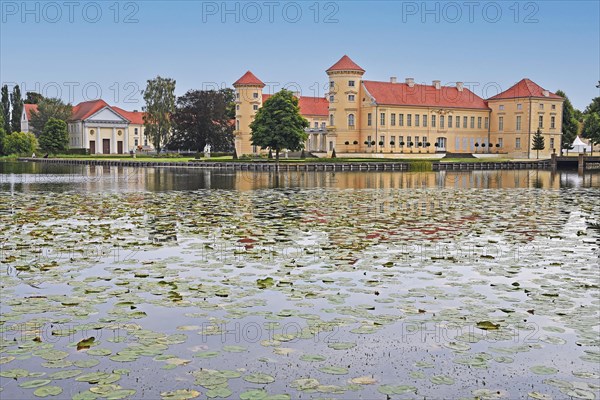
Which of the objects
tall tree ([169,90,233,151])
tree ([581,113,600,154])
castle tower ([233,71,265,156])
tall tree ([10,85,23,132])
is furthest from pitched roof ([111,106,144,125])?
tree ([581,113,600,154])

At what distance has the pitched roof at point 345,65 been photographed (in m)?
88.3

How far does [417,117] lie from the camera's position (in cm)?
9331

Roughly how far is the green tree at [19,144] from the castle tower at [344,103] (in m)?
48.8

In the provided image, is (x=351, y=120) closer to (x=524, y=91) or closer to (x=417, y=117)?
(x=417, y=117)

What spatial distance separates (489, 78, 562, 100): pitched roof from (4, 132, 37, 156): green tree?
72425mm

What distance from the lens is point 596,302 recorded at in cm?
899

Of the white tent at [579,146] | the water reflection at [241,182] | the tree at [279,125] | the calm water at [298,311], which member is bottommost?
the calm water at [298,311]

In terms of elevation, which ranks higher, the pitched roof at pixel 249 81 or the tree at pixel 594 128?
the pitched roof at pixel 249 81

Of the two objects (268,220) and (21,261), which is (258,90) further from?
(21,261)

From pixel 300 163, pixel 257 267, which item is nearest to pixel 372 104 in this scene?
pixel 300 163

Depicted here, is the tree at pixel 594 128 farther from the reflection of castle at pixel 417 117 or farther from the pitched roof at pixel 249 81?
the pitched roof at pixel 249 81

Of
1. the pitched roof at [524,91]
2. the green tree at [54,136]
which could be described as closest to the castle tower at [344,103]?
the pitched roof at [524,91]

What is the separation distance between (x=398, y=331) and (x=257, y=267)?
4258 millimetres

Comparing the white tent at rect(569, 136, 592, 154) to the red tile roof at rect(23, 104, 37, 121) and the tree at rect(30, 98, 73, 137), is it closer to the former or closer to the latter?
the tree at rect(30, 98, 73, 137)
